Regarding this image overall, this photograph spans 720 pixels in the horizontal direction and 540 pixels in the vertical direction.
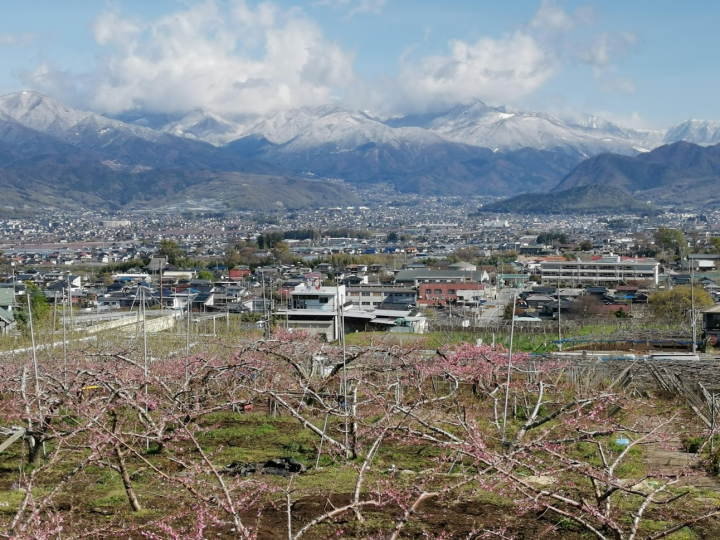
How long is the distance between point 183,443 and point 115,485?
8.38 feet

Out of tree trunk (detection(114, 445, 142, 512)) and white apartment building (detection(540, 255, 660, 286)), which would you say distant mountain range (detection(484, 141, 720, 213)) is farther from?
tree trunk (detection(114, 445, 142, 512))

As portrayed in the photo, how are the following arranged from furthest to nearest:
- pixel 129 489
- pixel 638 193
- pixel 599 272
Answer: pixel 638 193 → pixel 599 272 → pixel 129 489

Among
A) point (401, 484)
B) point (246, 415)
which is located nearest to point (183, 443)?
point (246, 415)

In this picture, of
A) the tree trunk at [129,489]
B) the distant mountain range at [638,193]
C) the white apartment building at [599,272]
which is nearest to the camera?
the tree trunk at [129,489]

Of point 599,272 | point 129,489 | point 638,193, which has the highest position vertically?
point 129,489

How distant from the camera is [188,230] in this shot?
108m

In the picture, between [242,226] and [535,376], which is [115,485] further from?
[242,226]

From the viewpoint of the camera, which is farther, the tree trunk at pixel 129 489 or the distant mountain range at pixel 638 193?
the distant mountain range at pixel 638 193

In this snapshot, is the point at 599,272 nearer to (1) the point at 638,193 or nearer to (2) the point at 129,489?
(2) the point at 129,489

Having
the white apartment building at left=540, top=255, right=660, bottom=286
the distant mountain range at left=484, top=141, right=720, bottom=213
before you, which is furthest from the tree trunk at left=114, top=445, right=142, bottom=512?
the distant mountain range at left=484, top=141, right=720, bottom=213

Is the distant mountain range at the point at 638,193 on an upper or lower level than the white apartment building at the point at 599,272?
upper

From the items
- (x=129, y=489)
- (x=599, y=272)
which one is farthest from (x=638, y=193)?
(x=129, y=489)

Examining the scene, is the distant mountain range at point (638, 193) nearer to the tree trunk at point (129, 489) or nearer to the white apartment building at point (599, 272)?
the white apartment building at point (599, 272)

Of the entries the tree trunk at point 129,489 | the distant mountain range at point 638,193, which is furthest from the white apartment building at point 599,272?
the distant mountain range at point 638,193
